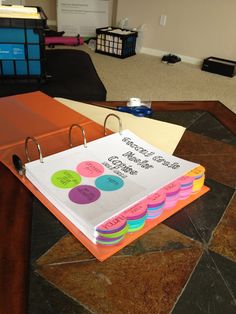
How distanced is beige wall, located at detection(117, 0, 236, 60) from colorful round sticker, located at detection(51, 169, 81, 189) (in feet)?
10.5

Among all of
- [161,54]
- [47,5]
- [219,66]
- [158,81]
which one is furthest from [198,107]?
[47,5]

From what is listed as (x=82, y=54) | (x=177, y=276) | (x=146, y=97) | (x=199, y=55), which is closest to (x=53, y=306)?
(x=177, y=276)

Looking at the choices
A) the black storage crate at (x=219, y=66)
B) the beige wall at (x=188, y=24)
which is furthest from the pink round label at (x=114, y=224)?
the beige wall at (x=188, y=24)

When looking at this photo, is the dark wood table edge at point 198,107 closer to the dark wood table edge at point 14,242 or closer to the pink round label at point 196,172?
the pink round label at point 196,172

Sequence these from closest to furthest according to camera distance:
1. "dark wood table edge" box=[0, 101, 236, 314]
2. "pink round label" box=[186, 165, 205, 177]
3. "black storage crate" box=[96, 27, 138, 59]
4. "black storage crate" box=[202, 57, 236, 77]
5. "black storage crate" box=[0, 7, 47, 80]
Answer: "dark wood table edge" box=[0, 101, 236, 314]
"pink round label" box=[186, 165, 205, 177]
"black storage crate" box=[0, 7, 47, 80]
"black storage crate" box=[202, 57, 236, 77]
"black storage crate" box=[96, 27, 138, 59]

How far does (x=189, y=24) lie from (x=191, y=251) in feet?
11.2

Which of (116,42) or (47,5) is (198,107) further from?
(47,5)

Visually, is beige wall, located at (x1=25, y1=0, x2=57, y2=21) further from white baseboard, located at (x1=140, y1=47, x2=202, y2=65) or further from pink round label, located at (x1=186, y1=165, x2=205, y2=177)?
pink round label, located at (x1=186, y1=165, x2=205, y2=177)

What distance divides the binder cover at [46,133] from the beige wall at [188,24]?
9.22 feet

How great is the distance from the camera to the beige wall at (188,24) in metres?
3.30

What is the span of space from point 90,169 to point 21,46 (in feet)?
3.11

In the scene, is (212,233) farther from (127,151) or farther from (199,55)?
(199,55)

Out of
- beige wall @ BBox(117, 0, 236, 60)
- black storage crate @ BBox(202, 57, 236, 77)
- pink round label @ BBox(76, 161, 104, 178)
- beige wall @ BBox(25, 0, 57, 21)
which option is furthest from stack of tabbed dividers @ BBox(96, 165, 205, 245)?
beige wall @ BBox(25, 0, 57, 21)

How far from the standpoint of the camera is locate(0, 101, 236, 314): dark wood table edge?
18.1 inches
